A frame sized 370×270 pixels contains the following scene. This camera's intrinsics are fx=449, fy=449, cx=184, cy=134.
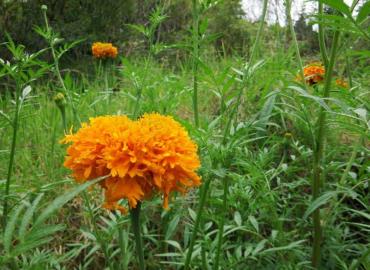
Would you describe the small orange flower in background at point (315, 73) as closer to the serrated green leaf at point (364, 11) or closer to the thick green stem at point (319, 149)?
the thick green stem at point (319, 149)

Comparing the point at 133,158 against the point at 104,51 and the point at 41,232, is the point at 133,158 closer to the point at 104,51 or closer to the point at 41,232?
the point at 41,232

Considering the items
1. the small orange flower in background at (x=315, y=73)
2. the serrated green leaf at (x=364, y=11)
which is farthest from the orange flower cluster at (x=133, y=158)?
the small orange flower in background at (x=315, y=73)

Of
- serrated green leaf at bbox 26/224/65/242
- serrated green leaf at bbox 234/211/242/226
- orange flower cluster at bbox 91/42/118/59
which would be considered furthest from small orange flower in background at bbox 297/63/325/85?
serrated green leaf at bbox 26/224/65/242

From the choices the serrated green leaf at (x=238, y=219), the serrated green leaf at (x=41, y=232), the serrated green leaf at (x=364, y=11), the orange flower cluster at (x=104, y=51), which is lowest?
the serrated green leaf at (x=238, y=219)

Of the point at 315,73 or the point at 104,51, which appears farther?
the point at 104,51

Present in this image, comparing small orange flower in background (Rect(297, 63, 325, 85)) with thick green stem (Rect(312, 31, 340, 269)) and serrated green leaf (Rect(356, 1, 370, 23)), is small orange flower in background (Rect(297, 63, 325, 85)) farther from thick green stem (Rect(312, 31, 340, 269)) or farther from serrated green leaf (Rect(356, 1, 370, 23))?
serrated green leaf (Rect(356, 1, 370, 23))

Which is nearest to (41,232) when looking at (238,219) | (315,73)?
(238,219)

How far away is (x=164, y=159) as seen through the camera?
0.80 m

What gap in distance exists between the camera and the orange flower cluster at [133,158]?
0.77 metres

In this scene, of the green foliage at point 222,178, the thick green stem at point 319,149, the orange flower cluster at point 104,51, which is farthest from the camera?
the orange flower cluster at point 104,51

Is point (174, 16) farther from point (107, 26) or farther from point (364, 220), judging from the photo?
point (364, 220)

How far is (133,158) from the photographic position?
0.77 meters

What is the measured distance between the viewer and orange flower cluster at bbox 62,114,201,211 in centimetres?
77

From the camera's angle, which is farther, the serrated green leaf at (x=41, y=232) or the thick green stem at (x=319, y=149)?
the thick green stem at (x=319, y=149)
